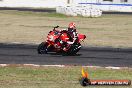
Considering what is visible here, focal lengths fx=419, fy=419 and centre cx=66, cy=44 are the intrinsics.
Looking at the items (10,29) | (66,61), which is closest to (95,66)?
(66,61)

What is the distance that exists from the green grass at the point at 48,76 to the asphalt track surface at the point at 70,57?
2022 mm

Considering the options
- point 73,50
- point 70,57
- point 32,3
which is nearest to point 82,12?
point 32,3

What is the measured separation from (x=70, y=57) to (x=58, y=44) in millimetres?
1020

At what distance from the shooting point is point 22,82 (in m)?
13.3

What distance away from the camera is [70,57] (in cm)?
2070

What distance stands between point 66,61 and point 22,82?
19.7 ft

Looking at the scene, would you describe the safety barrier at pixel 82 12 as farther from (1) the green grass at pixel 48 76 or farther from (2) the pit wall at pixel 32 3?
(1) the green grass at pixel 48 76

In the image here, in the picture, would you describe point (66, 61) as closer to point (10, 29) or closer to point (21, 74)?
point (21, 74)

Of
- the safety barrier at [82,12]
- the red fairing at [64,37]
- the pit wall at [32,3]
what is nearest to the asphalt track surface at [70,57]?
the red fairing at [64,37]

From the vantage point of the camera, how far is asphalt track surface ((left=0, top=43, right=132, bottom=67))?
61.1 ft

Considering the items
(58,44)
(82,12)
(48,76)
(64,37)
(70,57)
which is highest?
(48,76)

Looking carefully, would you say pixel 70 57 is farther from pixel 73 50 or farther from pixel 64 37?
pixel 64 37

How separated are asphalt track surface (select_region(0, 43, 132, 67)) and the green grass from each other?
2022 mm

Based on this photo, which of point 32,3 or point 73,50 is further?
point 32,3
